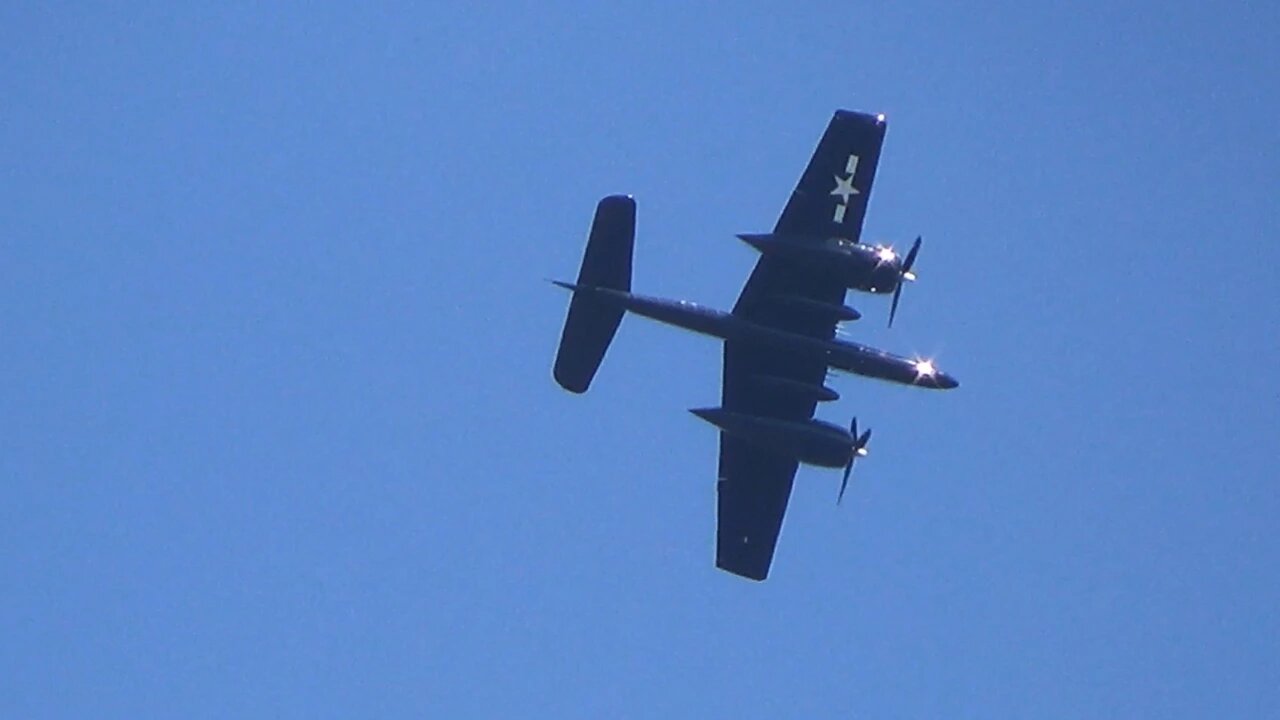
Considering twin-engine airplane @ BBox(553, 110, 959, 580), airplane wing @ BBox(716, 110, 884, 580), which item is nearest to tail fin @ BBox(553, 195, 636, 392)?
twin-engine airplane @ BBox(553, 110, 959, 580)

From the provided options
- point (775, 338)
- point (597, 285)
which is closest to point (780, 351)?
point (775, 338)

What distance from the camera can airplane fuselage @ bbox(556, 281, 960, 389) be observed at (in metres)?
65.2

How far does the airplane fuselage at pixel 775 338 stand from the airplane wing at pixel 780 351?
472 mm

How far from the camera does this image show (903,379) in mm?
66250

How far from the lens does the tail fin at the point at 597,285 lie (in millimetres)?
64750

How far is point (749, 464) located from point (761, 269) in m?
6.94

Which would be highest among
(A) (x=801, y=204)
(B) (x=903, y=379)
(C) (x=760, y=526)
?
(A) (x=801, y=204)

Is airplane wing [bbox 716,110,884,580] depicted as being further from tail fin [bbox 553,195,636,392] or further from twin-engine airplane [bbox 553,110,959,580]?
tail fin [bbox 553,195,636,392]

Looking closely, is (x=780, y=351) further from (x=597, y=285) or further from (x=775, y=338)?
(x=597, y=285)

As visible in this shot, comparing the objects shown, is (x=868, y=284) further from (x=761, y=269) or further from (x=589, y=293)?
(x=589, y=293)

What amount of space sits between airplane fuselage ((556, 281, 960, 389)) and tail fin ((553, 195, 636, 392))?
32 centimetres

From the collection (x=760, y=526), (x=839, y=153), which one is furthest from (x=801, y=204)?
(x=760, y=526)

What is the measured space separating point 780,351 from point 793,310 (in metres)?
1.36

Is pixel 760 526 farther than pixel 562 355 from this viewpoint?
Yes
